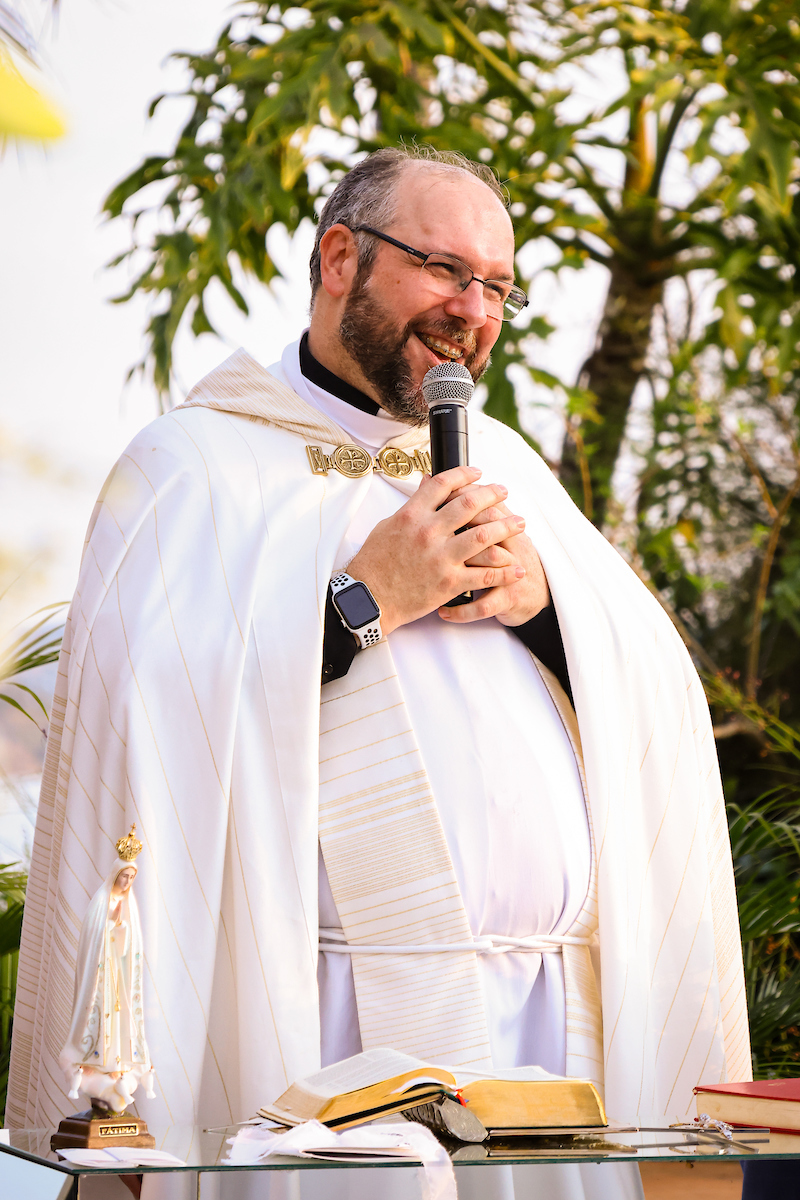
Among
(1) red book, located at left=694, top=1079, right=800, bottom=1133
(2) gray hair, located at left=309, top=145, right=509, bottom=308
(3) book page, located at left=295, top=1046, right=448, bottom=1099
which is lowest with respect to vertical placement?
(1) red book, located at left=694, top=1079, right=800, bottom=1133

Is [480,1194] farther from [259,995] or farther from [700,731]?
[700,731]

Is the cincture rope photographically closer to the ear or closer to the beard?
the beard

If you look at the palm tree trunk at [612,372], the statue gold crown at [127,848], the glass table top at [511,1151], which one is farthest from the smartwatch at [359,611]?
the palm tree trunk at [612,372]

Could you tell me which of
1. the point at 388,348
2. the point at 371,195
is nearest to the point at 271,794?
the point at 388,348

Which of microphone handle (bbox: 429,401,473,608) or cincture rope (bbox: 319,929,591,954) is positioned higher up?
microphone handle (bbox: 429,401,473,608)

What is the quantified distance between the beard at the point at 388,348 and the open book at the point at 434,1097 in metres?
1.49

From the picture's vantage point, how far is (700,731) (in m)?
2.66

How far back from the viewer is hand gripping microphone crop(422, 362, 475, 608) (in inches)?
88.6

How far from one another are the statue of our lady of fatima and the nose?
1416 millimetres

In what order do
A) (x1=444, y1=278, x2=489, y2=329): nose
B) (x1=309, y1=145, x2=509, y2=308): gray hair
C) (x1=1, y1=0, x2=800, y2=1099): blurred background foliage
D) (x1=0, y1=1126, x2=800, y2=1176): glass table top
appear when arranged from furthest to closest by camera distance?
(x1=1, y1=0, x2=800, y2=1099): blurred background foliage
(x1=309, y1=145, x2=509, y2=308): gray hair
(x1=444, y1=278, x2=489, y2=329): nose
(x1=0, y1=1126, x2=800, y2=1176): glass table top

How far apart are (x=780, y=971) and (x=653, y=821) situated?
2008 mm

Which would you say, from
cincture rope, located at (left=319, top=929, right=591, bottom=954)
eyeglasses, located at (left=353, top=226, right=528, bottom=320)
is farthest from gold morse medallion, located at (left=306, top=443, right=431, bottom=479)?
cincture rope, located at (left=319, top=929, right=591, bottom=954)

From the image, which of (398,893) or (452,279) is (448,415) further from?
(398,893)

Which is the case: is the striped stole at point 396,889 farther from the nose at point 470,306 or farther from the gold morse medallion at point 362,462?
the nose at point 470,306
